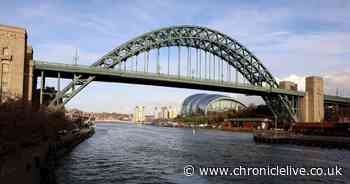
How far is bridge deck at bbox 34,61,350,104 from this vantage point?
44.5 m

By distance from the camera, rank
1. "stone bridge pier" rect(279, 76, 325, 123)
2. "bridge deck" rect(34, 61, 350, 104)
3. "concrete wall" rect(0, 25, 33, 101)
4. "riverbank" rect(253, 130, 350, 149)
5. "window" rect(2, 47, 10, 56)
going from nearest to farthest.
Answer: "concrete wall" rect(0, 25, 33, 101) < "window" rect(2, 47, 10, 56) < "bridge deck" rect(34, 61, 350, 104) < "riverbank" rect(253, 130, 350, 149) < "stone bridge pier" rect(279, 76, 325, 123)

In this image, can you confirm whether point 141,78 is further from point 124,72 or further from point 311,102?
point 311,102

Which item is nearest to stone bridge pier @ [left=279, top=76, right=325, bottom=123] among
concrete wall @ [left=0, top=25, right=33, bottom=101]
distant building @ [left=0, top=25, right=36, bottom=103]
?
distant building @ [left=0, top=25, right=36, bottom=103]

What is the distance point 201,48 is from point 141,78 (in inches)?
724

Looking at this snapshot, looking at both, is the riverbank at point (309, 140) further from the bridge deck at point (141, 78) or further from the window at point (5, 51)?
the window at point (5, 51)

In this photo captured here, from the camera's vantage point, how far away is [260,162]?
30.0m

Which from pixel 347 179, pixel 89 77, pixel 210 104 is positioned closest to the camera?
pixel 347 179

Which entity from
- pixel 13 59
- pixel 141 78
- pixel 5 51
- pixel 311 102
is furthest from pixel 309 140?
pixel 5 51

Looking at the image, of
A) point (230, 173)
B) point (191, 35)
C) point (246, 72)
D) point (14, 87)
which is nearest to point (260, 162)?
point (230, 173)

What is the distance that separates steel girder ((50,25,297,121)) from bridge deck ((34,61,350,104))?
4.55ft

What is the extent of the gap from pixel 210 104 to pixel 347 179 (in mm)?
174320

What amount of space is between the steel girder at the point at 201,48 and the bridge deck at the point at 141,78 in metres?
1.39

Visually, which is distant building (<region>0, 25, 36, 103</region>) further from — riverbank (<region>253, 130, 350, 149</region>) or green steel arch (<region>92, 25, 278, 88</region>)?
riverbank (<region>253, 130, 350, 149</region>)

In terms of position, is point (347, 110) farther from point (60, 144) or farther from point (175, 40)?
point (60, 144)
